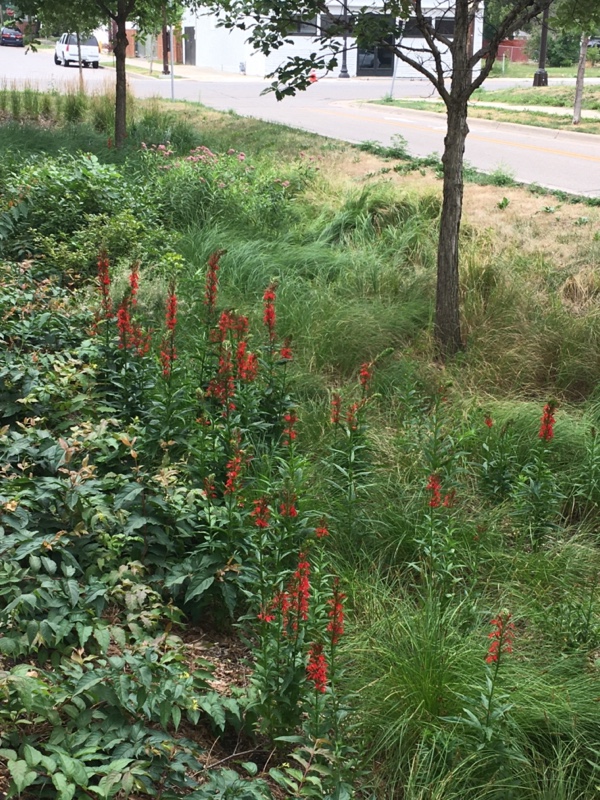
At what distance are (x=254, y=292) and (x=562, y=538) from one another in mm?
3631

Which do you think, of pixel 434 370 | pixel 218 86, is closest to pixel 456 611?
pixel 434 370

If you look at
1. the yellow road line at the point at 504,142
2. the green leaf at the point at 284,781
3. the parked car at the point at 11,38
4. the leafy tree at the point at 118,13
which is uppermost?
the parked car at the point at 11,38

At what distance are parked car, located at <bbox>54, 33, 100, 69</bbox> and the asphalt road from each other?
186 inches

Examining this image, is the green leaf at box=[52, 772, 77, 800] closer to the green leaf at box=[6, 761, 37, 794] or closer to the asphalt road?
the green leaf at box=[6, 761, 37, 794]

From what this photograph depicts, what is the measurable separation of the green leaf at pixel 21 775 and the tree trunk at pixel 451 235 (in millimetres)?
4385

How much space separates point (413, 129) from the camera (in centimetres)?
1992

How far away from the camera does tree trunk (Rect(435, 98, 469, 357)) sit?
5871 mm

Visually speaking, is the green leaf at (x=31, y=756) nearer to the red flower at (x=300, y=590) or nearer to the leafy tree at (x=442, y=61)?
the red flower at (x=300, y=590)

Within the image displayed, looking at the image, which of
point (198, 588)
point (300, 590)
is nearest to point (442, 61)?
point (198, 588)

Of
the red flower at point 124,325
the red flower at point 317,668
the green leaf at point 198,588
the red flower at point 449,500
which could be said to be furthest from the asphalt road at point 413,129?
the red flower at point 317,668

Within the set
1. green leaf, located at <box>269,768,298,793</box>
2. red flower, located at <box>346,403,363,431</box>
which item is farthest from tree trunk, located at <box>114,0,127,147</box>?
green leaf, located at <box>269,768,298,793</box>

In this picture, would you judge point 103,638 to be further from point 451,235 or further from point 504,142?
point 504,142

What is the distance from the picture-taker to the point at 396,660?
314cm

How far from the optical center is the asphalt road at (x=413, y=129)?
13602mm
